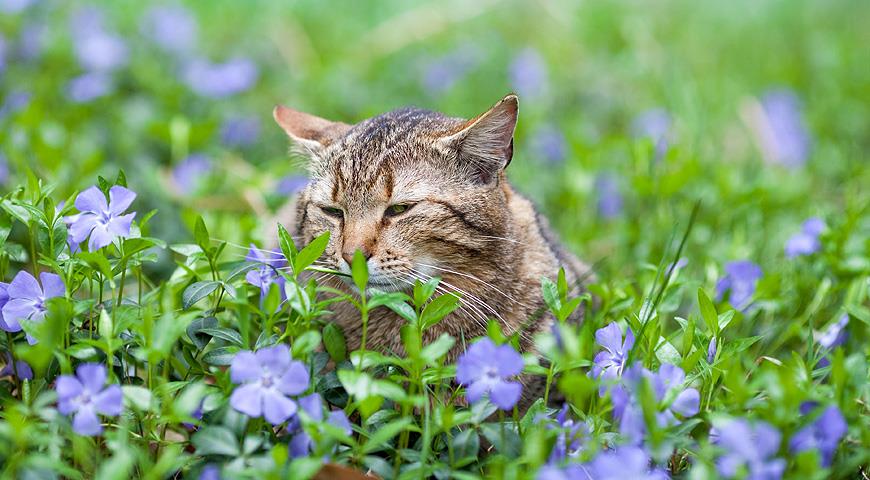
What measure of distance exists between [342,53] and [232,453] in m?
4.63

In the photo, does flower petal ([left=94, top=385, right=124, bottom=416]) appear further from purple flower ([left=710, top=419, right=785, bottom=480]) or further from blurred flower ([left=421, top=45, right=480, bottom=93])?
blurred flower ([left=421, top=45, right=480, bottom=93])

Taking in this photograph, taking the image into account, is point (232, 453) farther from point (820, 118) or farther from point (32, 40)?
point (820, 118)

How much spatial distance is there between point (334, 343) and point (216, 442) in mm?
517

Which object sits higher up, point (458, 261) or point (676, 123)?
point (458, 261)

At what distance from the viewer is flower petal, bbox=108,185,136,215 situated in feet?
7.65

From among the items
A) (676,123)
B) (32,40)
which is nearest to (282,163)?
(32,40)

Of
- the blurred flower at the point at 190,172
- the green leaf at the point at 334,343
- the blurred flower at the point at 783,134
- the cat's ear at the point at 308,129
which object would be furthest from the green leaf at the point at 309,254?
the blurred flower at the point at 783,134

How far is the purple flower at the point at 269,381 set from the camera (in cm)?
197

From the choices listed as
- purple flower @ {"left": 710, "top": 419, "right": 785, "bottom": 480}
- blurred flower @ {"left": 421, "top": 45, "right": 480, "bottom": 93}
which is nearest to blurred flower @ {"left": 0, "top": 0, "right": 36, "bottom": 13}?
blurred flower @ {"left": 421, "top": 45, "right": 480, "bottom": 93}

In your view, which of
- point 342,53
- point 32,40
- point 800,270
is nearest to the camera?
point 800,270

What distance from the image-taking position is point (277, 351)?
6.52 feet

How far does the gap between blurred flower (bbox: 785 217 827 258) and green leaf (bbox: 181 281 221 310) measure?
2.09 m

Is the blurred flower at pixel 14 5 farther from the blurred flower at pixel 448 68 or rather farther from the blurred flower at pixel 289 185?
the blurred flower at pixel 448 68

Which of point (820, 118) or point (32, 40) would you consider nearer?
point (32, 40)
